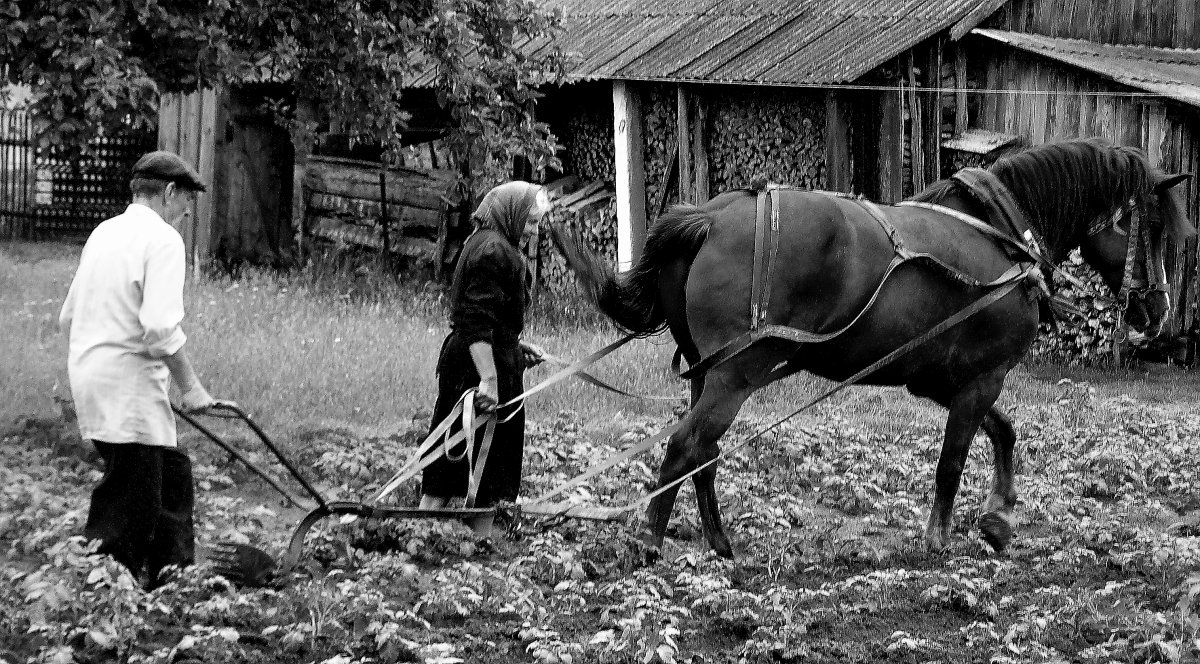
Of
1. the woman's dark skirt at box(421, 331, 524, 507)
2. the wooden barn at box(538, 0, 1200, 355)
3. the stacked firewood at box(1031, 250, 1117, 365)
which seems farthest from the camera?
the stacked firewood at box(1031, 250, 1117, 365)

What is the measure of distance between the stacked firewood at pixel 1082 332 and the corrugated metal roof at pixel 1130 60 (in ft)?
4.79

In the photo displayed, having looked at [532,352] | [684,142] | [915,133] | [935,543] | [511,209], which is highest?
[915,133]

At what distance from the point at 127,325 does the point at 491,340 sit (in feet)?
5.60

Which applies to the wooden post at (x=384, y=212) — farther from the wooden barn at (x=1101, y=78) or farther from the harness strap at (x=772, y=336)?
the harness strap at (x=772, y=336)

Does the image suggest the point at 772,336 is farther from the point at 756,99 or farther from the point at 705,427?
the point at 756,99

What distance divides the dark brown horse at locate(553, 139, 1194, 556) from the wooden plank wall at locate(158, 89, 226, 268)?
33.2 feet

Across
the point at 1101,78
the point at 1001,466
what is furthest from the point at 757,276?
the point at 1101,78

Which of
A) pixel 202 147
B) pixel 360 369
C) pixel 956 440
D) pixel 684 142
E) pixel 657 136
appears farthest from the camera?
pixel 202 147

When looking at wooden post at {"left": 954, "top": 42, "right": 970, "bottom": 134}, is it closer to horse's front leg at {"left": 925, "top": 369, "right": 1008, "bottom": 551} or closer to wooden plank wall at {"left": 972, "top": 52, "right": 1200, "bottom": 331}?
wooden plank wall at {"left": 972, "top": 52, "right": 1200, "bottom": 331}

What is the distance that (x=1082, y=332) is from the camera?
11742mm

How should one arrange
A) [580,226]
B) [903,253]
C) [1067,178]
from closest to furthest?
1. [903,253]
2. [1067,178]
3. [580,226]

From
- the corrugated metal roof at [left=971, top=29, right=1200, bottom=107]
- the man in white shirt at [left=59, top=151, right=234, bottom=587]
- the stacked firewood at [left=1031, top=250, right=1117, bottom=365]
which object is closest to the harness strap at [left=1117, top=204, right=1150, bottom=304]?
the corrugated metal roof at [left=971, top=29, right=1200, bottom=107]

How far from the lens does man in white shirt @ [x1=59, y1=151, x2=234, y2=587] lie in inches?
180

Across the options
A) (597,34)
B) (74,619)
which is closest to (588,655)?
(74,619)
